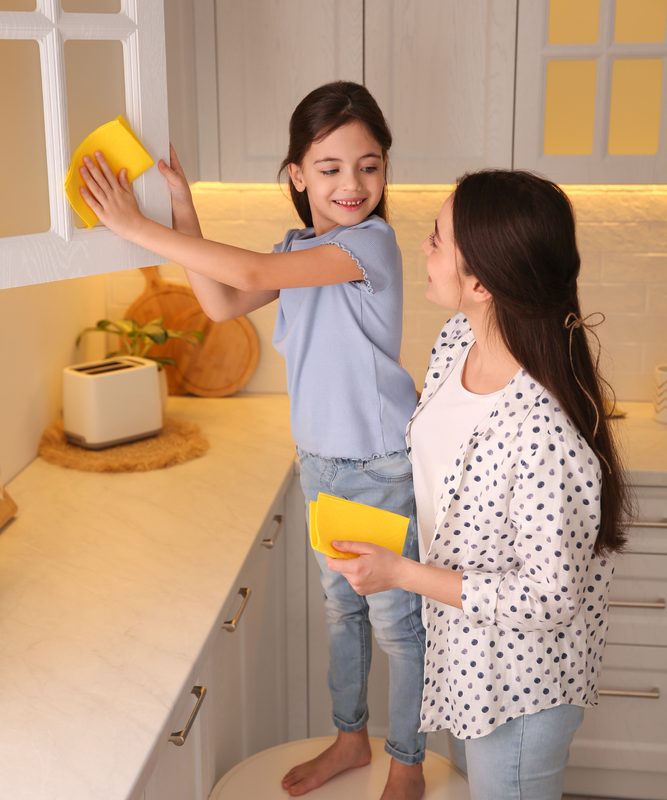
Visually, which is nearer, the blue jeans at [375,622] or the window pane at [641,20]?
the blue jeans at [375,622]

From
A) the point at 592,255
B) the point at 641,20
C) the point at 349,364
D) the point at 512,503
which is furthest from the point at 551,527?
the point at 592,255

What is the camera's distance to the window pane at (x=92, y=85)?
151 centimetres

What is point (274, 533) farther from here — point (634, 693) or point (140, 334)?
point (634, 693)

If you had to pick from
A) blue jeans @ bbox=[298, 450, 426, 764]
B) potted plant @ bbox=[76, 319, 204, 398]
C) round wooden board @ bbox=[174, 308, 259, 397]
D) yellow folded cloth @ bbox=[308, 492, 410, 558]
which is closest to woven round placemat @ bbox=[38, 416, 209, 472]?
potted plant @ bbox=[76, 319, 204, 398]

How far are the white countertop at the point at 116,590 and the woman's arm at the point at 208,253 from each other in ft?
1.76

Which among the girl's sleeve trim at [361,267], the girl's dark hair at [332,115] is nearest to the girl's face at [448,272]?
the girl's sleeve trim at [361,267]

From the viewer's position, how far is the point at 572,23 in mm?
2406

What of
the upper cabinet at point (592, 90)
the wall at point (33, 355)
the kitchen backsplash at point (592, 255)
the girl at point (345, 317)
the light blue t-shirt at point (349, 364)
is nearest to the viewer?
the girl at point (345, 317)

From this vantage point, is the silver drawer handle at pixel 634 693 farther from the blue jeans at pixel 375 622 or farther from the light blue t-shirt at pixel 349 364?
the light blue t-shirt at pixel 349 364

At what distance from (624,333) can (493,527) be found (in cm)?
155

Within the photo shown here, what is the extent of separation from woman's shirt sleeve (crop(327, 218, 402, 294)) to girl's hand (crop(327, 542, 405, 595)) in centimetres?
49

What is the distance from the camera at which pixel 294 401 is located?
6.27ft

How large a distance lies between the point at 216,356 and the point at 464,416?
4.91 feet

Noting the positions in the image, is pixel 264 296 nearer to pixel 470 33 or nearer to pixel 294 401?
pixel 294 401
